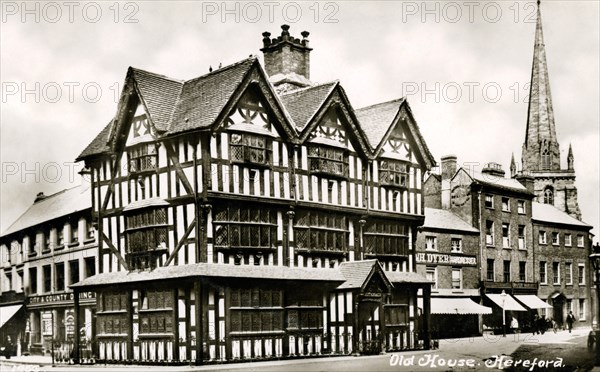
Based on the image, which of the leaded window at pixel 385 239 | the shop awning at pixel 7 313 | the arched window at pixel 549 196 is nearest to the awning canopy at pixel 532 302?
the leaded window at pixel 385 239

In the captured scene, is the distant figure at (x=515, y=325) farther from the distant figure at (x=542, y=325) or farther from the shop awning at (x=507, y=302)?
the distant figure at (x=542, y=325)

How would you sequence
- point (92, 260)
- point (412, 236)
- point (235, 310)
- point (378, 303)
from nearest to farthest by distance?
1. point (235, 310)
2. point (378, 303)
3. point (412, 236)
4. point (92, 260)

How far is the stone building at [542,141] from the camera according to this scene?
7338 cm

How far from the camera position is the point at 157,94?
104 feet

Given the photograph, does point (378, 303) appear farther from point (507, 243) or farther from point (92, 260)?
point (507, 243)

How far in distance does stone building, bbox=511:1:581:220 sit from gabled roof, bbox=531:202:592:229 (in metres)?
10.5

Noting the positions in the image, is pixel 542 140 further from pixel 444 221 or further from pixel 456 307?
pixel 456 307

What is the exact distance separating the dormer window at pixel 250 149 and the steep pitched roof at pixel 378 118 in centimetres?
605

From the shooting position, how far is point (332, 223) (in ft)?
111

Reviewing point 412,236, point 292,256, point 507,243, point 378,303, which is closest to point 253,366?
point 292,256

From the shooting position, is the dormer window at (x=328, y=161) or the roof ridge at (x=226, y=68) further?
the dormer window at (x=328, y=161)

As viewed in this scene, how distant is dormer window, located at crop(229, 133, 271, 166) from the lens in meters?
30.3

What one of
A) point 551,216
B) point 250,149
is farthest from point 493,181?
point 250,149

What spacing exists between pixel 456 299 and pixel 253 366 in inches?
916
